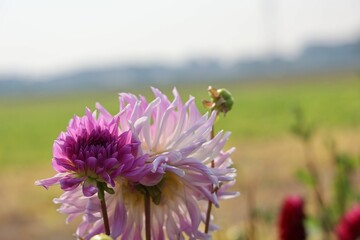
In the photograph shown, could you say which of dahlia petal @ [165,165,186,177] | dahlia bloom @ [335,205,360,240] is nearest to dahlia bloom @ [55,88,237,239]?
dahlia petal @ [165,165,186,177]

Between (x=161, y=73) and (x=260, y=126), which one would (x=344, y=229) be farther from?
(x=161, y=73)

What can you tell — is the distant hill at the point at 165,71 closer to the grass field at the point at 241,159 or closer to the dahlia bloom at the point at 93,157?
the grass field at the point at 241,159

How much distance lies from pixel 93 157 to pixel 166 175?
14cm

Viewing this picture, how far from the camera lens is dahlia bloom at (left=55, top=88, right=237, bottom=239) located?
0.69m

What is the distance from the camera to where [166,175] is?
2.48 feet

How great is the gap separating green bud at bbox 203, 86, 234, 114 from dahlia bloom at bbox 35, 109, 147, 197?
0.48ft

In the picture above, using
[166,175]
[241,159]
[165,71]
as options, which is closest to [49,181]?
[166,175]

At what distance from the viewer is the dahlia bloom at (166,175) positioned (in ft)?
2.25

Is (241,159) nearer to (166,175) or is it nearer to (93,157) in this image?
(166,175)

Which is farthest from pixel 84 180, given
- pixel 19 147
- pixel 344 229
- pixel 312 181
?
pixel 19 147

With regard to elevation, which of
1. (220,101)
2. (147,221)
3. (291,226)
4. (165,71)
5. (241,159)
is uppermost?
(220,101)

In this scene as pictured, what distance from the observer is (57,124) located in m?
35.4

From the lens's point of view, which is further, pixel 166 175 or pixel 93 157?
pixel 166 175

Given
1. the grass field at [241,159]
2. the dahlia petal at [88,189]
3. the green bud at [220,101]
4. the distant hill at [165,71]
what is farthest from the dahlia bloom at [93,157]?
the distant hill at [165,71]
